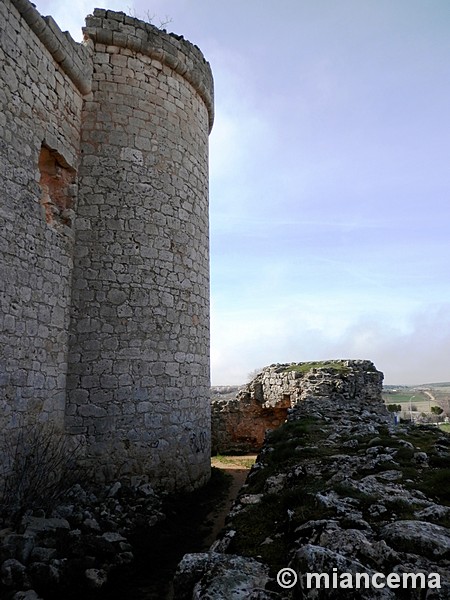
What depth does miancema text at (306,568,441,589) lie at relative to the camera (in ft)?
6.44

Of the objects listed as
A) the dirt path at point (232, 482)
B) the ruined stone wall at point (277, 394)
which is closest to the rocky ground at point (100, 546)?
the dirt path at point (232, 482)

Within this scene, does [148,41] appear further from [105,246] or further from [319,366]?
[319,366]

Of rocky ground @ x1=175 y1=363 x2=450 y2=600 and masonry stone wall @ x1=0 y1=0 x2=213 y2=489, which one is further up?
masonry stone wall @ x1=0 y1=0 x2=213 y2=489

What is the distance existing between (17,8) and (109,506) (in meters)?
6.68

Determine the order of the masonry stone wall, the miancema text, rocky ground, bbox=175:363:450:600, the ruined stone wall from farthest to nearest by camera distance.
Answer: the ruined stone wall, the masonry stone wall, rocky ground, bbox=175:363:450:600, the miancema text

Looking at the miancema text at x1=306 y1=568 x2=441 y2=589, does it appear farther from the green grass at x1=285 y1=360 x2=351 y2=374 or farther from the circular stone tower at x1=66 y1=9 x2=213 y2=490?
the green grass at x1=285 y1=360 x2=351 y2=374

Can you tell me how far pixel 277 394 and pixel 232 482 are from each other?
18.8 feet

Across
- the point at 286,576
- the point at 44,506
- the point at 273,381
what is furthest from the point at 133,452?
the point at 273,381

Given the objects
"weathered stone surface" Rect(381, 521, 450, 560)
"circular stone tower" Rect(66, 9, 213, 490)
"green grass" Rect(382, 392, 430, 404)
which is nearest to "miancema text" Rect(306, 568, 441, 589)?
"weathered stone surface" Rect(381, 521, 450, 560)

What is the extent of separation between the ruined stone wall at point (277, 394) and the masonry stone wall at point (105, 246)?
551 centimetres

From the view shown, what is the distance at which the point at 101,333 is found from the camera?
657 cm

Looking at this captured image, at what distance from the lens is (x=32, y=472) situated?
5176 mm

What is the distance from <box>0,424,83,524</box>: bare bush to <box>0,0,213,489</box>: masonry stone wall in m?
0.25

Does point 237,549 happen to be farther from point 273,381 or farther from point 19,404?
point 273,381
